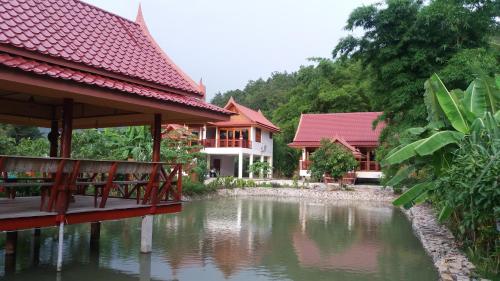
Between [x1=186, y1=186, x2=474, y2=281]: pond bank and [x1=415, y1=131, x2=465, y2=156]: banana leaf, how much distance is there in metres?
1.86

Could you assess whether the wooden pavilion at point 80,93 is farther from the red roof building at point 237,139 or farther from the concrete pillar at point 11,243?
the red roof building at point 237,139

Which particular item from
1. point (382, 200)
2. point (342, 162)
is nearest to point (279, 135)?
point (342, 162)

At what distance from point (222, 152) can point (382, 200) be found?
13.0 metres

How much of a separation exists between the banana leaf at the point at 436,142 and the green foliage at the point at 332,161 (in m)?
14.9

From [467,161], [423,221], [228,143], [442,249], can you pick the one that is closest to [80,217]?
[467,161]

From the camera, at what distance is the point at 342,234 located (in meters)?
11.7

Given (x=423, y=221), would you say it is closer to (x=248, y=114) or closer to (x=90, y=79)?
(x=90, y=79)

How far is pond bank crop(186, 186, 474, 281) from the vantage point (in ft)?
22.8

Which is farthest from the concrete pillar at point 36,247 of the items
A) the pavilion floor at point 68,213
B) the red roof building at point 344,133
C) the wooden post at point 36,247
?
the red roof building at point 344,133

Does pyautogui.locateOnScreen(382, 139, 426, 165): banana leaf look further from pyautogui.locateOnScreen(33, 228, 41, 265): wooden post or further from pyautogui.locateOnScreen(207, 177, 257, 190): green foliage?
pyautogui.locateOnScreen(207, 177, 257, 190): green foliage

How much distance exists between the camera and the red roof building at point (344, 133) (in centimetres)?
2802

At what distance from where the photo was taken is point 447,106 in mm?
8250

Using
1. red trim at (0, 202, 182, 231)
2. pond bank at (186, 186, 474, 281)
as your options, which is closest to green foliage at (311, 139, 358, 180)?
pond bank at (186, 186, 474, 281)

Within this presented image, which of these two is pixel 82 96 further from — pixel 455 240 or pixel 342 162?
pixel 342 162
